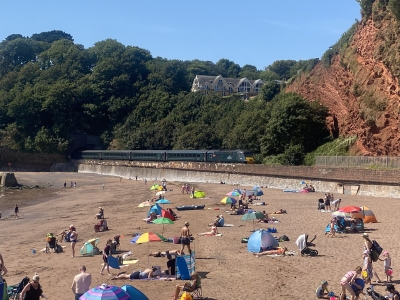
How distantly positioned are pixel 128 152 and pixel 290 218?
5105 centimetres

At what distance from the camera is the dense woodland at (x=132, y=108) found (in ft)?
167

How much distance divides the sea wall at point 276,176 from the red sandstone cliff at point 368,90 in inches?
210

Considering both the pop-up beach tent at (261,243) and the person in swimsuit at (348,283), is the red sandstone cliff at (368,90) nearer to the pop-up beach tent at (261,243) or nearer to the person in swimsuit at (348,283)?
the pop-up beach tent at (261,243)

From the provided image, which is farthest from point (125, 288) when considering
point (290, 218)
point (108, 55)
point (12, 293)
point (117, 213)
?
point (108, 55)

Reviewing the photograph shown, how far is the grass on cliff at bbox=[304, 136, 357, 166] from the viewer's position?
1715 inches

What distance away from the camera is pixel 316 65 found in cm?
5591

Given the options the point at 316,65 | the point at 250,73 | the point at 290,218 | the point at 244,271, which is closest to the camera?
the point at 244,271

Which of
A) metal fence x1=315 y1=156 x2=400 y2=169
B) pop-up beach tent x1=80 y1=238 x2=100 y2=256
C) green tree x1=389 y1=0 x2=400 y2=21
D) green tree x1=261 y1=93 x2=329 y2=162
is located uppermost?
green tree x1=389 y1=0 x2=400 y2=21

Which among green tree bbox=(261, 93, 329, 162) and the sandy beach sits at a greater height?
green tree bbox=(261, 93, 329, 162)

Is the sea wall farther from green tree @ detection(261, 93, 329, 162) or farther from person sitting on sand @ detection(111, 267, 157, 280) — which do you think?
person sitting on sand @ detection(111, 267, 157, 280)

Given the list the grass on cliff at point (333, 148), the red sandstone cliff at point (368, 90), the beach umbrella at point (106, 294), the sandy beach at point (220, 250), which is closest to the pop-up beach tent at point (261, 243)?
the sandy beach at point (220, 250)

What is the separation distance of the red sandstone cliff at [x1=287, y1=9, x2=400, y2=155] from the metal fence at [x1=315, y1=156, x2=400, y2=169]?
2778mm

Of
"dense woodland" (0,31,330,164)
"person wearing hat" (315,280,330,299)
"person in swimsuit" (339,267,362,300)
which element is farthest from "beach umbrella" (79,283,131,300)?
"dense woodland" (0,31,330,164)

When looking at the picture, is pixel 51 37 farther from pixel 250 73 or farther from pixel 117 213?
pixel 117 213
